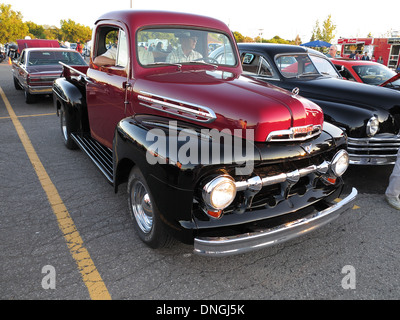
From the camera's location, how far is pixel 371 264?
2781 mm

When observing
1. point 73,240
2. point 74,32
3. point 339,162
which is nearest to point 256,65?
point 339,162

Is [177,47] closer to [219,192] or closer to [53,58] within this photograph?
[219,192]

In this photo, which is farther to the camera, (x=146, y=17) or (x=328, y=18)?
(x=328, y=18)

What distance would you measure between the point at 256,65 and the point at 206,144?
3620 millimetres

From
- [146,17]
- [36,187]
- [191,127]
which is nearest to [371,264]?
[191,127]

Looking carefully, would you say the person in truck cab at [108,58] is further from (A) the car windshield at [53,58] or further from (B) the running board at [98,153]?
(A) the car windshield at [53,58]

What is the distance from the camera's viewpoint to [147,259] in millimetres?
2779

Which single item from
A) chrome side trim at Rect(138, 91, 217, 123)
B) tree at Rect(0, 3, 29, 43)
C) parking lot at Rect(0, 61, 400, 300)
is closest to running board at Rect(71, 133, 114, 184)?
parking lot at Rect(0, 61, 400, 300)
